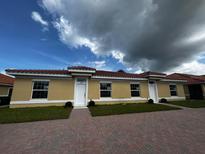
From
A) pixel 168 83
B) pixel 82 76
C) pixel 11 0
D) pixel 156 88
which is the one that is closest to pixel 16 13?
pixel 11 0

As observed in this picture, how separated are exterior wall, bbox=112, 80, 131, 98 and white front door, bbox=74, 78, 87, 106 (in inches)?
138

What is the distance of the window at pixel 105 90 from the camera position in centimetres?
1195

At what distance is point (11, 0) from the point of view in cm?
772

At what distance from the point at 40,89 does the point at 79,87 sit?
150 inches

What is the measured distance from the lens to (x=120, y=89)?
1253 centimetres

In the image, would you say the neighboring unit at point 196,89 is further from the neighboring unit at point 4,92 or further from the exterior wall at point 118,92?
the neighboring unit at point 4,92

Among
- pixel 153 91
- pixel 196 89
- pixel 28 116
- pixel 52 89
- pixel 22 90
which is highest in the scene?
pixel 196 89

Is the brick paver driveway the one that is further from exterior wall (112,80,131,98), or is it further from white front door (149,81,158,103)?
white front door (149,81,158,103)

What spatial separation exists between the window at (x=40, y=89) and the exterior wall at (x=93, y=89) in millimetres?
4353

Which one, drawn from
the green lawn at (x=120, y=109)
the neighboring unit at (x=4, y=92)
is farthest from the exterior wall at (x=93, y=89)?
the neighboring unit at (x=4, y=92)

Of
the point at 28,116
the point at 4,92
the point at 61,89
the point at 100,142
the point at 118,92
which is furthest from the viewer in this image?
the point at 4,92

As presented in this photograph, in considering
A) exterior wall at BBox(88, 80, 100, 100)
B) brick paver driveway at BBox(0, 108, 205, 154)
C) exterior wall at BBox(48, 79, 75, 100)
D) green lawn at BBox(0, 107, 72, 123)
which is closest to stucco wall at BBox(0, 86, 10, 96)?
green lawn at BBox(0, 107, 72, 123)

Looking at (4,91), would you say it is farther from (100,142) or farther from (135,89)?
(135,89)

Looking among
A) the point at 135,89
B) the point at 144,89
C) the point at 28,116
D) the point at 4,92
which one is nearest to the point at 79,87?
the point at 28,116
